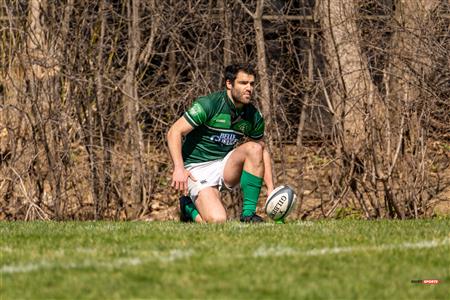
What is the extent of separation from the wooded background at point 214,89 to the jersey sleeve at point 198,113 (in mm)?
Answer: 2411

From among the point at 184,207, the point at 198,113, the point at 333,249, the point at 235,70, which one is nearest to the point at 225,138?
the point at 198,113

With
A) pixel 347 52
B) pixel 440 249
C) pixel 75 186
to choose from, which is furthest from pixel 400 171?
pixel 440 249

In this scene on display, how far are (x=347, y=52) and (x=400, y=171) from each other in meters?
1.49

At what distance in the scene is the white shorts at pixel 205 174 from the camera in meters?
11.2

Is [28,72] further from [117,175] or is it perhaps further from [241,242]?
[241,242]

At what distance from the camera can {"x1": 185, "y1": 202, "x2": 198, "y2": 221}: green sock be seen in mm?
11312

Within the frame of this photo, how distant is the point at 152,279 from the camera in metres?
6.66

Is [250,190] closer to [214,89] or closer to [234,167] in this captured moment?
[234,167]

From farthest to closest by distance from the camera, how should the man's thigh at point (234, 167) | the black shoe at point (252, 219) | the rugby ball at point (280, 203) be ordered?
the man's thigh at point (234, 167), the black shoe at point (252, 219), the rugby ball at point (280, 203)

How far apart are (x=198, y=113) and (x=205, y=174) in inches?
29.2

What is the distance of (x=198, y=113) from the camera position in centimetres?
1080

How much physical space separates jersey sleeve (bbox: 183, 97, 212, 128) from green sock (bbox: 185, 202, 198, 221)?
3.04 feet

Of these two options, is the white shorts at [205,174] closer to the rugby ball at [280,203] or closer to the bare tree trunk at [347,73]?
the rugby ball at [280,203]

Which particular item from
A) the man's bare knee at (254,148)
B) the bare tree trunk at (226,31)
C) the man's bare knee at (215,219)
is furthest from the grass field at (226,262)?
the bare tree trunk at (226,31)
